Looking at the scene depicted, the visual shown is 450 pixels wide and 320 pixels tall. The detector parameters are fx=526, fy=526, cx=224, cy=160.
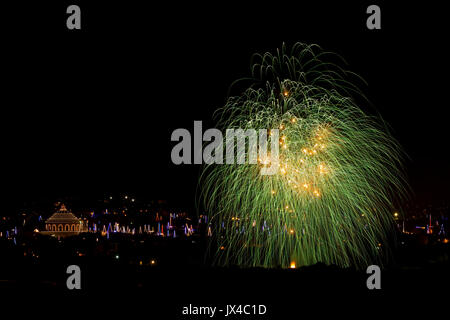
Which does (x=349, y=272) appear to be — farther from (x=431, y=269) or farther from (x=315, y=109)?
(x=315, y=109)

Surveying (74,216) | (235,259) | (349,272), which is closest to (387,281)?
(349,272)

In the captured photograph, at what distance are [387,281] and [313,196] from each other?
23.4 ft

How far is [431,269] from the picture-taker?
11.7 m

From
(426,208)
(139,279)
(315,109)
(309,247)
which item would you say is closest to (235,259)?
(309,247)

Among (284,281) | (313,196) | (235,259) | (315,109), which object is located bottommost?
(235,259)

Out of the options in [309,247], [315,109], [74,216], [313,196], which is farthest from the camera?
[74,216]

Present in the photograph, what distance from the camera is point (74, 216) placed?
67.8m

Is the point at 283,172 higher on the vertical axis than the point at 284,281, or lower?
higher
